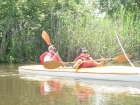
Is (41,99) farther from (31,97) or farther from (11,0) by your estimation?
(11,0)

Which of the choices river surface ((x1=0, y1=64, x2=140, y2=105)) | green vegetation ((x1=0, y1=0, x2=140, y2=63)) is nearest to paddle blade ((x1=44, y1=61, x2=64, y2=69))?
river surface ((x1=0, y1=64, x2=140, y2=105))

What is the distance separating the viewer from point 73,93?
20.6ft

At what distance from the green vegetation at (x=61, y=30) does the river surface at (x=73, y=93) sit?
239 inches

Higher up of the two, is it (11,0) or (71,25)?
(11,0)

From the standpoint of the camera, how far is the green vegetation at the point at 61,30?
1383 centimetres

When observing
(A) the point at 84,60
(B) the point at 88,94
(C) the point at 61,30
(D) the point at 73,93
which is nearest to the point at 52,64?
(A) the point at 84,60

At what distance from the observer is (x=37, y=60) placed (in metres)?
15.8

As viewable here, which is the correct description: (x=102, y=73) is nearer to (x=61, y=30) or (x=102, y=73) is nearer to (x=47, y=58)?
(x=47, y=58)

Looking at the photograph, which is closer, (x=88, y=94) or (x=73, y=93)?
(x=88, y=94)

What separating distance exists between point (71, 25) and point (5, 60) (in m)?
3.66

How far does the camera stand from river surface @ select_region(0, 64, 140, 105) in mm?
5418

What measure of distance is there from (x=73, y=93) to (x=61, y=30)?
8.96m

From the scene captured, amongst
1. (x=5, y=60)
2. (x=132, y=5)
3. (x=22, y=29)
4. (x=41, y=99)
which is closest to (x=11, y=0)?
(x=22, y=29)

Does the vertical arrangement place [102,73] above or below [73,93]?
below
